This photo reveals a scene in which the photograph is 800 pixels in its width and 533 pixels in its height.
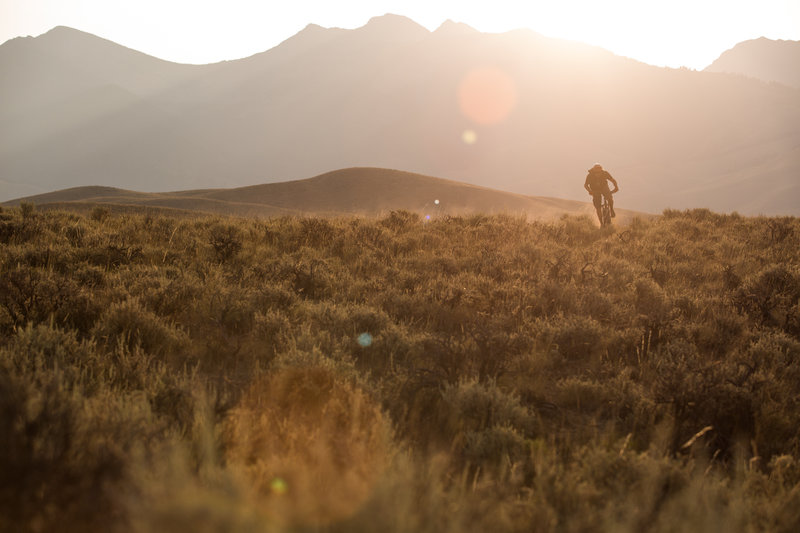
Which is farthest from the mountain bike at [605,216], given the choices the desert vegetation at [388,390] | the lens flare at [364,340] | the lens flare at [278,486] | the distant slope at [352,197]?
the distant slope at [352,197]

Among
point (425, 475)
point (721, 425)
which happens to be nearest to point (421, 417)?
point (425, 475)

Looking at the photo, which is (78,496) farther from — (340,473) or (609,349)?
(609,349)

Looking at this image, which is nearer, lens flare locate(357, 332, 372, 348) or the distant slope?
lens flare locate(357, 332, 372, 348)

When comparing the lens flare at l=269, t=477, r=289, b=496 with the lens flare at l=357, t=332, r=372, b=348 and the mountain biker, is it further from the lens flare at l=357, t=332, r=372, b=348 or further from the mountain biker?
the mountain biker

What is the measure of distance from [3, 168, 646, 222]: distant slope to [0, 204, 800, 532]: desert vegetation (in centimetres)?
2966

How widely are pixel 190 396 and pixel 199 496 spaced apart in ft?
7.47

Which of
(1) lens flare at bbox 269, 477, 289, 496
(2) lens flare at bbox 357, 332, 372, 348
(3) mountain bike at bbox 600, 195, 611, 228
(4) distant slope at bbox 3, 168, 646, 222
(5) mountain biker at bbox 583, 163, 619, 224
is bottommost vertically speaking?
(1) lens flare at bbox 269, 477, 289, 496

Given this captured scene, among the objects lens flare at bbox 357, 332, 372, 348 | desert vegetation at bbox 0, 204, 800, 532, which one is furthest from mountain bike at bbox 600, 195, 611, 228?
lens flare at bbox 357, 332, 372, 348

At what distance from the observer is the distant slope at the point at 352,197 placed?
38844 mm

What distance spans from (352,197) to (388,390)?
4007 centimetres

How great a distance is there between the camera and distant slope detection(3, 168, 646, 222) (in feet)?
127

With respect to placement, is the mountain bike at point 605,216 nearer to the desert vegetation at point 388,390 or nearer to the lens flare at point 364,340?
the desert vegetation at point 388,390

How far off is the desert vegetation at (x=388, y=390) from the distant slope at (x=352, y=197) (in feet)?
97.3

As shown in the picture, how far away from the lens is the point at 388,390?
443 cm
